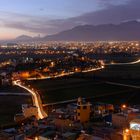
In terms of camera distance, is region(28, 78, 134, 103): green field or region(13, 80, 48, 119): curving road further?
region(28, 78, 134, 103): green field

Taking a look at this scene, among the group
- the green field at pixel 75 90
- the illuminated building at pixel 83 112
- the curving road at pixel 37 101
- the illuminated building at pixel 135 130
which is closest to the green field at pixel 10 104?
the curving road at pixel 37 101

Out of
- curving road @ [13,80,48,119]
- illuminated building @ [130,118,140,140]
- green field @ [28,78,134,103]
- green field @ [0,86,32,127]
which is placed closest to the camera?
illuminated building @ [130,118,140,140]

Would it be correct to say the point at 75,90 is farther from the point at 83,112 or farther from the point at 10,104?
the point at 83,112

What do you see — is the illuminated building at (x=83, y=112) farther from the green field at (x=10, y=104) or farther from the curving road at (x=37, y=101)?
the green field at (x=10, y=104)

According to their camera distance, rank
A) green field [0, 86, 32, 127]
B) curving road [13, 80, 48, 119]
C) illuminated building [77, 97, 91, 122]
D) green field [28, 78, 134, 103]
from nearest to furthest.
Result: illuminated building [77, 97, 91, 122] → curving road [13, 80, 48, 119] → green field [0, 86, 32, 127] → green field [28, 78, 134, 103]

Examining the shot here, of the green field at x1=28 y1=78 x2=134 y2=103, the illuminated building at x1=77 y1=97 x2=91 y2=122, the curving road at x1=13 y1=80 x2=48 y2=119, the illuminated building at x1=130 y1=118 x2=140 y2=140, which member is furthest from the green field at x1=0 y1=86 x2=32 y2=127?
the illuminated building at x1=130 y1=118 x2=140 y2=140

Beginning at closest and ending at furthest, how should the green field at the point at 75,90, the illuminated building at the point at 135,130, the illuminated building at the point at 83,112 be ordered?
the illuminated building at the point at 135,130, the illuminated building at the point at 83,112, the green field at the point at 75,90

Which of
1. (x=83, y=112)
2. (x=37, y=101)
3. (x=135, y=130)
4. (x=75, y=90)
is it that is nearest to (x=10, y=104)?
(x=37, y=101)

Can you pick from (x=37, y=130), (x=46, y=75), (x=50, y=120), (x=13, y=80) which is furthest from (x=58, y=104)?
(x=46, y=75)

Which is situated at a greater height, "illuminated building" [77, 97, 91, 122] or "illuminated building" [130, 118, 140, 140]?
"illuminated building" [130, 118, 140, 140]

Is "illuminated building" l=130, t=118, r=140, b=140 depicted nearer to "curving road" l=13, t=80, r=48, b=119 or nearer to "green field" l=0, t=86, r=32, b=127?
"curving road" l=13, t=80, r=48, b=119

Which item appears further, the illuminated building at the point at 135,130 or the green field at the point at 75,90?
the green field at the point at 75,90

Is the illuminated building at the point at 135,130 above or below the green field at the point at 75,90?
above
